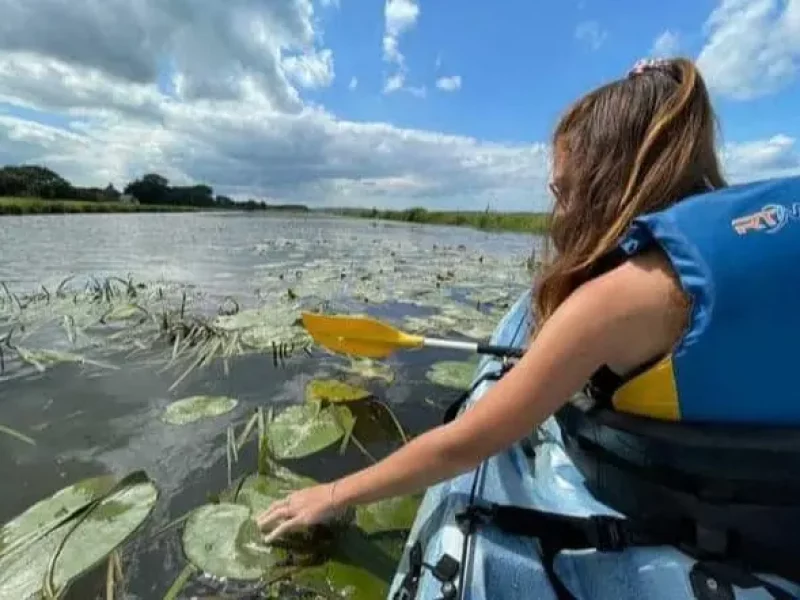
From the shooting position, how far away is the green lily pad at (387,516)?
2.18 metres

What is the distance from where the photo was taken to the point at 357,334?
308 cm

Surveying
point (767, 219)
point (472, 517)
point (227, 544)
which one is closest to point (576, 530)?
point (472, 517)

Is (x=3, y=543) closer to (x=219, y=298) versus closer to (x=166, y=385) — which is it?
(x=166, y=385)

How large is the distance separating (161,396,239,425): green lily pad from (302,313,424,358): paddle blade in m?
0.86

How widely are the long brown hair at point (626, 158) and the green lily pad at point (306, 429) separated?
1.76 meters

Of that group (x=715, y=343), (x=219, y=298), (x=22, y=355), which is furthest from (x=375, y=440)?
(x=219, y=298)

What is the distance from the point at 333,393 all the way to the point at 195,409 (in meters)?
0.86

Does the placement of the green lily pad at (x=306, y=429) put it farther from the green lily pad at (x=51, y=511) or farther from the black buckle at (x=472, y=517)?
the black buckle at (x=472, y=517)

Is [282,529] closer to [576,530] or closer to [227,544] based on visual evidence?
[227,544]

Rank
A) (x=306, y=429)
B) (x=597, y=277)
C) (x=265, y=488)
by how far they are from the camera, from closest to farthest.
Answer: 1. (x=597, y=277)
2. (x=265, y=488)
3. (x=306, y=429)

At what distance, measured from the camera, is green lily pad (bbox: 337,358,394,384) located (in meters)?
4.09

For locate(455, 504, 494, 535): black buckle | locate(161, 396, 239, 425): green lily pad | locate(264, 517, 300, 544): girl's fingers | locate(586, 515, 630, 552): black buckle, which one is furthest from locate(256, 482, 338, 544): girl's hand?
locate(161, 396, 239, 425): green lily pad

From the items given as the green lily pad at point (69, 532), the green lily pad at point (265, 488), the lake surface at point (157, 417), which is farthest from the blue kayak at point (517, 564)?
the green lily pad at point (69, 532)

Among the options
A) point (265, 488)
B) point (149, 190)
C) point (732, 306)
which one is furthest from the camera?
point (149, 190)
